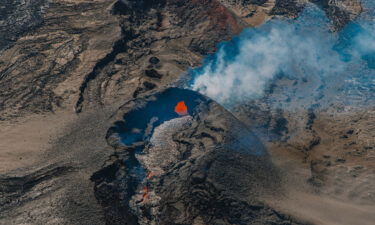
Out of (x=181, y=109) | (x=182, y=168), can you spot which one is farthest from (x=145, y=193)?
(x=181, y=109)

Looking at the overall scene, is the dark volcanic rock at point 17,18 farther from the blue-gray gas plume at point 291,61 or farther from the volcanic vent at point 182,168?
the blue-gray gas plume at point 291,61

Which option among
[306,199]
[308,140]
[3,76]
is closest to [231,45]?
[308,140]

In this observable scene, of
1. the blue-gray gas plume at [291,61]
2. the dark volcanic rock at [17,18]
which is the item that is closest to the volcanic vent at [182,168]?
the blue-gray gas plume at [291,61]

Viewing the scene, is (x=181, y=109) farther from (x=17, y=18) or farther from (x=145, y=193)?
(x=17, y=18)

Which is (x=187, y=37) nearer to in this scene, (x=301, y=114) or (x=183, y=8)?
(x=183, y=8)

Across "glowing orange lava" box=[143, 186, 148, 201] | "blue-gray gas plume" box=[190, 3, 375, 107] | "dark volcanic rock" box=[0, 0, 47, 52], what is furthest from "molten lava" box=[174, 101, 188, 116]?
"dark volcanic rock" box=[0, 0, 47, 52]
